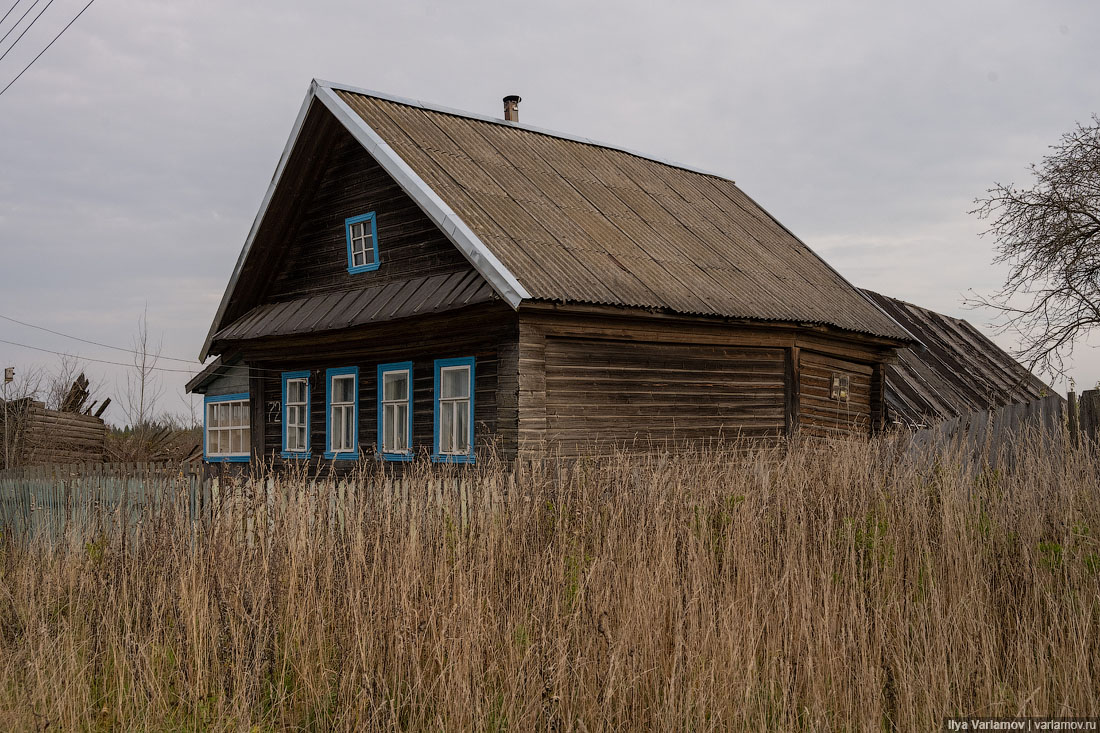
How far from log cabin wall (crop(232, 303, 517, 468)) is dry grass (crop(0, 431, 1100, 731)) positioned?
488cm

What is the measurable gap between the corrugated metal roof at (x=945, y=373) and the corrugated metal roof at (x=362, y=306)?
920 cm

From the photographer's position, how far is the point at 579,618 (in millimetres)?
4793

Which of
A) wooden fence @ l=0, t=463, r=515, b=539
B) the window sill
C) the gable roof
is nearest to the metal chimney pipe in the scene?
the gable roof

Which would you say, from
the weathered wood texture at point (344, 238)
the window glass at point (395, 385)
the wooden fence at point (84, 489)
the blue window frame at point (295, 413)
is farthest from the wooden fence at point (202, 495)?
the blue window frame at point (295, 413)

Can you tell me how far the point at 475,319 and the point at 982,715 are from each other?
9079 mm

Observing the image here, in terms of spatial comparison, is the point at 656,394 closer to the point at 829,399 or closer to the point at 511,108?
the point at 829,399

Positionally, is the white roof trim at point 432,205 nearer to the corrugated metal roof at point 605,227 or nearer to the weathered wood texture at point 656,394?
the corrugated metal roof at point 605,227

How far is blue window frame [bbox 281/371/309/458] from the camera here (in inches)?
622

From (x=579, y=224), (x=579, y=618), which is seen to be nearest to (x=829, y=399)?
(x=579, y=224)

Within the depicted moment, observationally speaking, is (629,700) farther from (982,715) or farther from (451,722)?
(982,715)

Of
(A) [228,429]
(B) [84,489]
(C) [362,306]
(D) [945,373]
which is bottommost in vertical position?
(B) [84,489]

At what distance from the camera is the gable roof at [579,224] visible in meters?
12.0

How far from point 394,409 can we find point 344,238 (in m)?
3.06

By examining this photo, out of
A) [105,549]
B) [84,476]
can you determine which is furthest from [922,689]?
[84,476]
